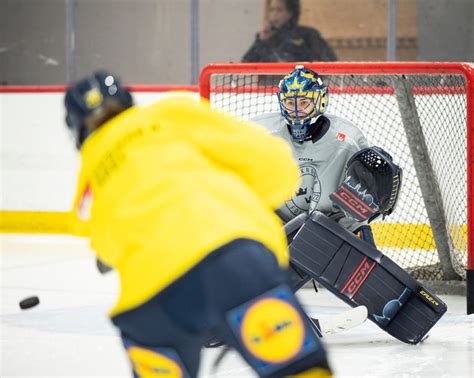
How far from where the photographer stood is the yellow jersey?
5.93 ft

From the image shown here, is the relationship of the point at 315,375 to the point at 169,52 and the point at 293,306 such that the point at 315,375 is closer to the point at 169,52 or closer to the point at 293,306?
the point at 293,306

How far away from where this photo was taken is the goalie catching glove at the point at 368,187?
12.1ft

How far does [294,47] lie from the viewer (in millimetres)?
6316

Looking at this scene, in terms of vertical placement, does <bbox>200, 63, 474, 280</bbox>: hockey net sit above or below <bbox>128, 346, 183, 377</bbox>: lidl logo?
below

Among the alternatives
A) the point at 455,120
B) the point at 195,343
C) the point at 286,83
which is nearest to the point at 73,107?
the point at 195,343

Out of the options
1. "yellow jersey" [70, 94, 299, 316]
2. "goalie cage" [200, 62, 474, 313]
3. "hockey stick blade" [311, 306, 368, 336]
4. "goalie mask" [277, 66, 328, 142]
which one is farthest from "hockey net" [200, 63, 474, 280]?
"yellow jersey" [70, 94, 299, 316]

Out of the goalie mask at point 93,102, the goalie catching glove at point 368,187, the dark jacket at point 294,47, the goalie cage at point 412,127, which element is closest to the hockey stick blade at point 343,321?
the goalie catching glove at point 368,187

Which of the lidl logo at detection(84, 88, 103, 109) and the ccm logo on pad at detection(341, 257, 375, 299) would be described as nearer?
the lidl logo at detection(84, 88, 103, 109)

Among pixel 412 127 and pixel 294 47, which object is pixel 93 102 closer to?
pixel 412 127

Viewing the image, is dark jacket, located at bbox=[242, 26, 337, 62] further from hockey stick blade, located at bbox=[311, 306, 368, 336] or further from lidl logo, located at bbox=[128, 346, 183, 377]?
lidl logo, located at bbox=[128, 346, 183, 377]

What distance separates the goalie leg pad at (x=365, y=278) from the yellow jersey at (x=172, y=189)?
6.29ft

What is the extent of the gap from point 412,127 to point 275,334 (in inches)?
135

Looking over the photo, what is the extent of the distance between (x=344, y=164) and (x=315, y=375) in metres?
2.28

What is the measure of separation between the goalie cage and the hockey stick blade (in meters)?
0.91
